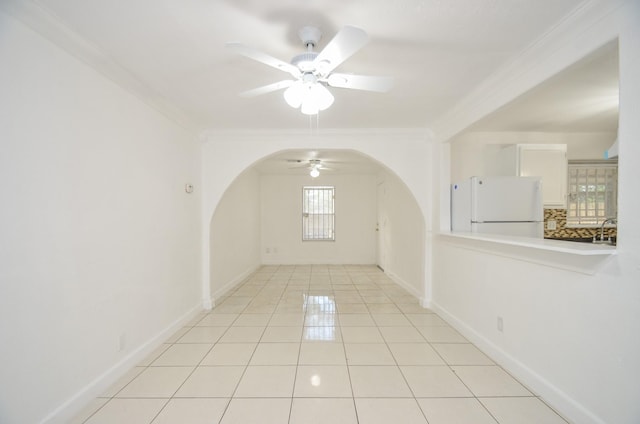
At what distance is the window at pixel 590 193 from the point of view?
384 centimetres

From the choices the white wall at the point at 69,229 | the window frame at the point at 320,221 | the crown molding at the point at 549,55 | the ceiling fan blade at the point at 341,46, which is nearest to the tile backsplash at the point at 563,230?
the crown molding at the point at 549,55

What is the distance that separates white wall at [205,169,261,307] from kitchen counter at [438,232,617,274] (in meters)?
3.16

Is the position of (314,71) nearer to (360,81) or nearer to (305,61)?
(305,61)

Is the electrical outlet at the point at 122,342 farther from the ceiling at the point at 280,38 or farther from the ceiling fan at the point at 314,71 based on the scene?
the ceiling fan at the point at 314,71

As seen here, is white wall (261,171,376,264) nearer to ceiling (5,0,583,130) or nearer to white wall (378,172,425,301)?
white wall (378,172,425,301)

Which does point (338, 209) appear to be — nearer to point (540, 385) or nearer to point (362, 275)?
point (362, 275)

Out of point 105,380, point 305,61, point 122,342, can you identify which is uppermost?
point 305,61

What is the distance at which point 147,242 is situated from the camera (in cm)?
244

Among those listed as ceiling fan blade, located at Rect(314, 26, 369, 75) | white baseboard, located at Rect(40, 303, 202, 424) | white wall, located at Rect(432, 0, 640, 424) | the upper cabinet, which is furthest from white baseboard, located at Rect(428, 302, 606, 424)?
white baseboard, located at Rect(40, 303, 202, 424)

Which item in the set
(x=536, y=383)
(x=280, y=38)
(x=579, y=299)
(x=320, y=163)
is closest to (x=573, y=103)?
(x=579, y=299)

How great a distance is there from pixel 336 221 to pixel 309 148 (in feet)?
11.8

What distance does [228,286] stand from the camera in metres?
4.55

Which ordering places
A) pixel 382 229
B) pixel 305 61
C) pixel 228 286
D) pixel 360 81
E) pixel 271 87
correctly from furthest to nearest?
pixel 382 229, pixel 228 286, pixel 271 87, pixel 360 81, pixel 305 61

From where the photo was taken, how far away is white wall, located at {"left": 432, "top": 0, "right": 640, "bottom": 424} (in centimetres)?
131
